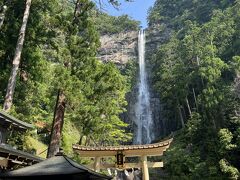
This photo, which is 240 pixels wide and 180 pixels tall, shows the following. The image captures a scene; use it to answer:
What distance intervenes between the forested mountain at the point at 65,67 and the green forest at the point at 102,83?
1.6 inches

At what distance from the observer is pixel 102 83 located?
12.8m

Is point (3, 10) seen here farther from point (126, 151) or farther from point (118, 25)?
point (118, 25)

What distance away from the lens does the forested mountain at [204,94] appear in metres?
21.1

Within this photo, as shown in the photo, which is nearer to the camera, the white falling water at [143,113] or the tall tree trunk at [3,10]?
the tall tree trunk at [3,10]

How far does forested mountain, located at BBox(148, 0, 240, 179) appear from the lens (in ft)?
69.4

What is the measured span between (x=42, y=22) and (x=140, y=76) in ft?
87.0

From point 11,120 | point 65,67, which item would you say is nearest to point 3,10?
point 65,67

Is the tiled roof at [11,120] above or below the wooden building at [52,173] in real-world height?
above

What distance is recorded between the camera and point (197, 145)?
80.6 feet

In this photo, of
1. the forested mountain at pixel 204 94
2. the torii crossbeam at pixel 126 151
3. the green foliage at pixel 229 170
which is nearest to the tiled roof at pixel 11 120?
the torii crossbeam at pixel 126 151

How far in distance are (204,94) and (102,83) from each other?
1282 cm

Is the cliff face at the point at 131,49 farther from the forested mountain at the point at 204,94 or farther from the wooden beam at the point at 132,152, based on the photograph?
the wooden beam at the point at 132,152

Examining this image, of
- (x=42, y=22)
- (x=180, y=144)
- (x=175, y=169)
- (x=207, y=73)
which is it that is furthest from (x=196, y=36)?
(x=42, y=22)

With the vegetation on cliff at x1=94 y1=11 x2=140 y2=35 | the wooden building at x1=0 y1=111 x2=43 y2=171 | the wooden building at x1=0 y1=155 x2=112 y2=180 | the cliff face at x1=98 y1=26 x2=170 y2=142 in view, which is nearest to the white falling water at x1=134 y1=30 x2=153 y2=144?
the cliff face at x1=98 y1=26 x2=170 y2=142
